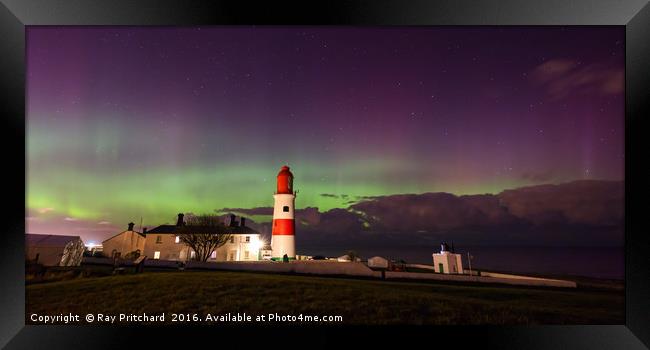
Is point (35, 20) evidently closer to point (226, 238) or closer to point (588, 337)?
point (588, 337)

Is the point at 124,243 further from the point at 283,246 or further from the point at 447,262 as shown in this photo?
the point at 447,262

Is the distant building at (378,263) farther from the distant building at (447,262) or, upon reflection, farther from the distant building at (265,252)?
the distant building at (265,252)

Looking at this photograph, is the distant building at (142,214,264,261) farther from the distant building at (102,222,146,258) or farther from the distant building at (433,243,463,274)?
the distant building at (433,243,463,274)

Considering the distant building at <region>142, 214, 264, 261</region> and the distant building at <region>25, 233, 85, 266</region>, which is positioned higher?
the distant building at <region>25, 233, 85, 266</region>

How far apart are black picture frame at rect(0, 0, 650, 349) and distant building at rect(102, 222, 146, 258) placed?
12494 mm

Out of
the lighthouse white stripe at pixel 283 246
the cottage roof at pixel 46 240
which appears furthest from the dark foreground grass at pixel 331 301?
the lighthouse white stripe at pixel 283 246

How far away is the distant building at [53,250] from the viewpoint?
1323 cm

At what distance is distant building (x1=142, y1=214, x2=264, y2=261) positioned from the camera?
2025 centimetres

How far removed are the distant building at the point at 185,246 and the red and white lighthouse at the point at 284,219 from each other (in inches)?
116

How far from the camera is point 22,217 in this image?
7723mm

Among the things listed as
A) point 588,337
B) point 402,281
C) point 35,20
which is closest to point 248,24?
point 35,20

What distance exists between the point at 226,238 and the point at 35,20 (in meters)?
14.2

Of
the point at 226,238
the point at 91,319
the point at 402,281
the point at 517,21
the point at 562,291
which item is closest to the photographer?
the point at 517,21

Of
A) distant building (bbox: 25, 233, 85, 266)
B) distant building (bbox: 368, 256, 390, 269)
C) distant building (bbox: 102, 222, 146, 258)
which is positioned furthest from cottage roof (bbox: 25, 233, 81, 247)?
distant building (bbox: 368, 256, 390, 269)
